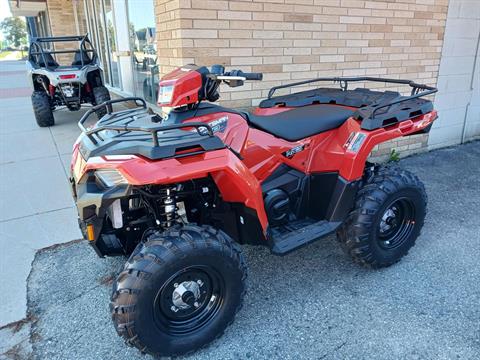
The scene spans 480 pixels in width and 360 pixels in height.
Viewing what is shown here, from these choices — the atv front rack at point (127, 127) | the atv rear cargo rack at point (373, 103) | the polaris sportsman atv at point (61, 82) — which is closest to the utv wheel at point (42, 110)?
the polaris sportsman atv at point (61, 82)

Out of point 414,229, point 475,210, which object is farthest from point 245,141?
point 475,210

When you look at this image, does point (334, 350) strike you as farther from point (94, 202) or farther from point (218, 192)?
point (94, 202)

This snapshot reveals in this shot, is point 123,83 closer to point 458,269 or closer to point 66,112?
point 66,112

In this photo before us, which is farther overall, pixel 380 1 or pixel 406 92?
pixel 406 92

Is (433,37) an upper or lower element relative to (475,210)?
upper

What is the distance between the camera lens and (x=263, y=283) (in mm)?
2799

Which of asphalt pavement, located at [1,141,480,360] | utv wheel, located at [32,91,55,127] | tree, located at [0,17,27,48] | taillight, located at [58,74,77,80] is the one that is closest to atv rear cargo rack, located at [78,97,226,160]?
asphalt pavement, located at [1,141,480,360]

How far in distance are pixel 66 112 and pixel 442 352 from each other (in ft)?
29.2

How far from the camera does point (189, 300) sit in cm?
214

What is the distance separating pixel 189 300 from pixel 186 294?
43mm

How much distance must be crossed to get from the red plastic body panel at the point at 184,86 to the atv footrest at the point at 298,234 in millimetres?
1005

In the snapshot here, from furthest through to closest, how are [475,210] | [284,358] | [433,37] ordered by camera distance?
[433,37], [475,210], [284,358]

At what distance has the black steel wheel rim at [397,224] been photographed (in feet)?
9.55

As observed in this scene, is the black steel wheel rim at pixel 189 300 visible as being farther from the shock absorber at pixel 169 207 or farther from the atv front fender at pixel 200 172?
the atv front fender at pixel 200 172
